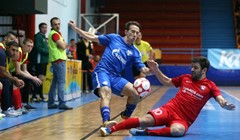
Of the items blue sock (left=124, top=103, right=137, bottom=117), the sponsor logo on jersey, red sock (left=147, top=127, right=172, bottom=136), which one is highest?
the sponsor logo on jersey

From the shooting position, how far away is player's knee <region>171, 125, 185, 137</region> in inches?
253

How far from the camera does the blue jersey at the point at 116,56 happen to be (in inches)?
295

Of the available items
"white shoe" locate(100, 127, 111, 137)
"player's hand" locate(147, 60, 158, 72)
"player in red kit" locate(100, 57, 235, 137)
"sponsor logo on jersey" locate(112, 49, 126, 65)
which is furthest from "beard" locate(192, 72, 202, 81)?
"white shoe" locate(100, 127, 111, 137)

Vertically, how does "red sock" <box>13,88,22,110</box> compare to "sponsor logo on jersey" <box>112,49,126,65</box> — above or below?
below

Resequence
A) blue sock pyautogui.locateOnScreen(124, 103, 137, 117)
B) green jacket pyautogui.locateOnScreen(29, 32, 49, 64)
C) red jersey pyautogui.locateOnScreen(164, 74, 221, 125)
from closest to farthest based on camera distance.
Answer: red jersey pyautogui.locateOnScreen(164, 74, 221, 125)
blue sock pyautogui.locateOnScreen(124, 103, 137, 117)
green jacket pyautogui.locateOnScreen(29, 32, 49, 64)

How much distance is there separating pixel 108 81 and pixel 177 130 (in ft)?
4.63

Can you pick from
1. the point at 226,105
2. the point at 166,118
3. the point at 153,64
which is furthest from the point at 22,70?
the point at 226,105

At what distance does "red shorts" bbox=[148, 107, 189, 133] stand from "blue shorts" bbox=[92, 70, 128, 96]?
37.7 inches

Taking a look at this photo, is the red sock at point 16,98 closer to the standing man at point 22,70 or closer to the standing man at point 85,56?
the standing man at point 22,70

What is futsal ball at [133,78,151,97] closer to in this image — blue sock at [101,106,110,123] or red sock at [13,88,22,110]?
blue sock at [101,106,110,123]

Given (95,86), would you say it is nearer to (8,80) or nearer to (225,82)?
(8,80)

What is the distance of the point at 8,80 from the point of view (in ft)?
29.1

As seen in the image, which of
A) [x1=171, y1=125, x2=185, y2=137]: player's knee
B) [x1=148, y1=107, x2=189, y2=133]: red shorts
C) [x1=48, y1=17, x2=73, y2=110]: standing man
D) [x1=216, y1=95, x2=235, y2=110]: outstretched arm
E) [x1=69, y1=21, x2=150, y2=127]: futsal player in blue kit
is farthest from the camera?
[x1=48, y1=17, x2=73, y2=110]: standing man

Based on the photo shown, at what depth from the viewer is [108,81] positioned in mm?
7285
